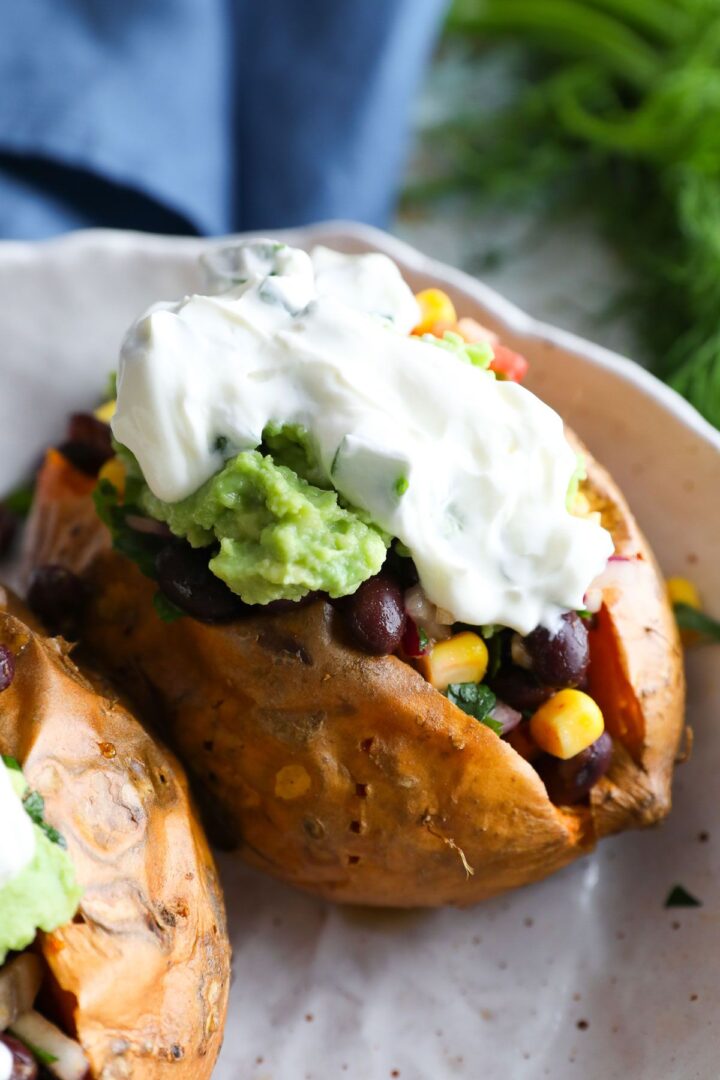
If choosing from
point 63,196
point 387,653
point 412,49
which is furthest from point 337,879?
point 412,49

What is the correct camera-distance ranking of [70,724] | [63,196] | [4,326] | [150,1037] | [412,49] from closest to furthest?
[150,1037] < [70,724] < [4,326] < [63,196] < [412,49]

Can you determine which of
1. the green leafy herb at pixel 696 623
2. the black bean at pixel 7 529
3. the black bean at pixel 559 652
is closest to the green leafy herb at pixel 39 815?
the black bean at pixel 559 652

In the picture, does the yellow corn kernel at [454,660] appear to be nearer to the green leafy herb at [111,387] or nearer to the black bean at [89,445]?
the green leafy herb at [111,387]

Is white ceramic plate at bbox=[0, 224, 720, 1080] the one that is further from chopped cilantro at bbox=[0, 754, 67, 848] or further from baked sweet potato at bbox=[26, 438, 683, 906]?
chopped cilantro at bbox=[0, 754, 67, 848]

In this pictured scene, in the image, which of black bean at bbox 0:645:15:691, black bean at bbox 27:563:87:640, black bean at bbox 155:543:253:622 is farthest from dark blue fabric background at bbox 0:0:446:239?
black bean at bbox 0:645:15:691

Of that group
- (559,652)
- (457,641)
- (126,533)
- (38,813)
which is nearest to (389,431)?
(457,641)

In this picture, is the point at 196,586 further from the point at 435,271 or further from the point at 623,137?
the point at 623,137

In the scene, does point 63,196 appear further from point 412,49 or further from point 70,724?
point 70,724
